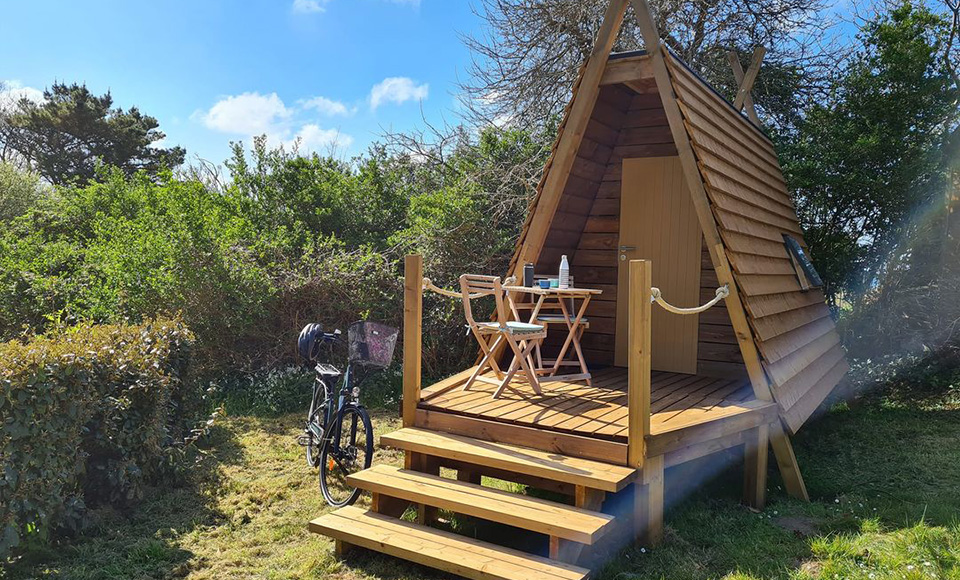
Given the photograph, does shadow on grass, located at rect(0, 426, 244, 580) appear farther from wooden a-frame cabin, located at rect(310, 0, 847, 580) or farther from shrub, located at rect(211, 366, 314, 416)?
shrub, located at rect(211, 366, 314, 416)

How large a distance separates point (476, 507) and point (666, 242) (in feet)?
11.1

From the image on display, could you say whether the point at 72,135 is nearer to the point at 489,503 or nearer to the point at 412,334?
the point at 412,334

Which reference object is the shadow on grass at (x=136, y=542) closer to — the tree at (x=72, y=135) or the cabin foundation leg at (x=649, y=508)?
the cabin foundation leg at (x=649, y=508)

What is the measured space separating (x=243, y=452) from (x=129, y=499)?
131 centimetres

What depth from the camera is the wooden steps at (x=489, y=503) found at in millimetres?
2850

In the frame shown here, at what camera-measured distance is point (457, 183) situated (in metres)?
8.03

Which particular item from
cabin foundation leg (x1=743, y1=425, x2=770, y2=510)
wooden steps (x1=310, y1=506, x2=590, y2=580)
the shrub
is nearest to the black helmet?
wooden steps (x1=310, y1=506, x2=590, y2=580)

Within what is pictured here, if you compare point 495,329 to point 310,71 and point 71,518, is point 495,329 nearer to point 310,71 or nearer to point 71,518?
point 71,518

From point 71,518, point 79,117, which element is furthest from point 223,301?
Result: point 79,117

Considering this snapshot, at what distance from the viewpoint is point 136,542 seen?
3537 mm

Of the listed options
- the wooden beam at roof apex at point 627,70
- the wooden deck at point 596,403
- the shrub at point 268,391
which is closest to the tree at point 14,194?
the shrub at point 268,391

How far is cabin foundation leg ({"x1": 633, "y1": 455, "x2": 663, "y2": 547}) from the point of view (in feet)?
10.9

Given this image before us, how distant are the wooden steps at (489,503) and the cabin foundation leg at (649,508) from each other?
1.50 feet

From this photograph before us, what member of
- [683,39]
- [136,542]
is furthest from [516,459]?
[683,39]
